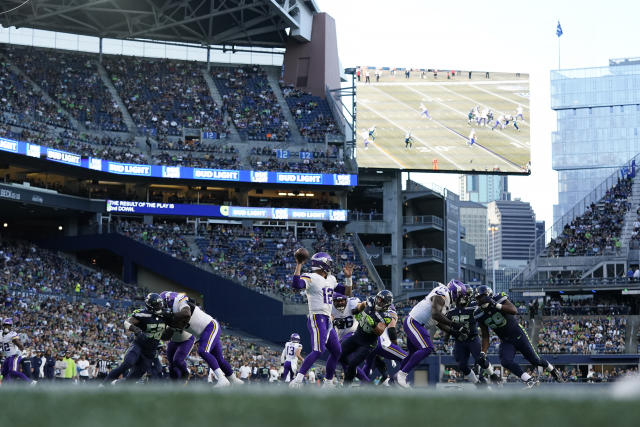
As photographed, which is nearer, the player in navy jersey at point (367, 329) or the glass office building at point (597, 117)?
the player in navy jersey at point (367, 329)

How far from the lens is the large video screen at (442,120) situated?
6494cm

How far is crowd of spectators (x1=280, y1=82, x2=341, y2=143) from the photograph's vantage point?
66.6m

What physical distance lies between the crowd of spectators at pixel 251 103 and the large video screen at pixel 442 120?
6009mm

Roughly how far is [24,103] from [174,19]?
1360 cm

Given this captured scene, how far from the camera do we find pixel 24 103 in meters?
57.0

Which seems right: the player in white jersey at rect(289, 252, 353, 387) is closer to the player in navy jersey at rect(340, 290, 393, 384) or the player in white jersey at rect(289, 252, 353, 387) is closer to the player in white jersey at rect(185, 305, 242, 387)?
the player in navy jersey at rect(340, 290, 393, 384)

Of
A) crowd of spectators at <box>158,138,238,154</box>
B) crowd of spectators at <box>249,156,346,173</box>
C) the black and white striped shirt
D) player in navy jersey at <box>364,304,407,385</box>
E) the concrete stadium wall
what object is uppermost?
the concrete stadium wall

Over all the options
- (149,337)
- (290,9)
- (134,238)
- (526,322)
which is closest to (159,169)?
(134,238)

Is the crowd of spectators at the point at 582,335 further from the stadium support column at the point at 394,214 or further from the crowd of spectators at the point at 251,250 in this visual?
the stadium support column at the point at 394,214

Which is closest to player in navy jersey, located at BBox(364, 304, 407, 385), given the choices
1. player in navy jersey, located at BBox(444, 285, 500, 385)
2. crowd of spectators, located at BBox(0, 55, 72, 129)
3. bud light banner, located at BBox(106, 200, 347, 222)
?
player in navy jersey, located at BBox(444, 285, 500, 385)

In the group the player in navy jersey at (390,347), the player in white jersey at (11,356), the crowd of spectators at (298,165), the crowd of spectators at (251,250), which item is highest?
the crowd of spectators at (298,165)

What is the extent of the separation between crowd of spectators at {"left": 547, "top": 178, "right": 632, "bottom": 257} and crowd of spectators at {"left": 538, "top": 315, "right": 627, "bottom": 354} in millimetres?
8092

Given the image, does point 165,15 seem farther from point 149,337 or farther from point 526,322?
point 149,337


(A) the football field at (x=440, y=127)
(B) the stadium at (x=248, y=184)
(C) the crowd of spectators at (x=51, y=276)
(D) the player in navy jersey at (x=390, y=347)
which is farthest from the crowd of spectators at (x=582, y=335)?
(D) the player in navy jersey at (x=390, y=347)
